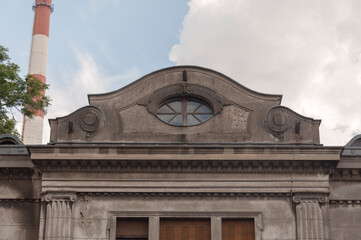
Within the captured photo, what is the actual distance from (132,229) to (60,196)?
2670 mm

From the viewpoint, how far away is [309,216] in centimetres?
1945

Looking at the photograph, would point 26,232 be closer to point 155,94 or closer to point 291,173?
point 155,94

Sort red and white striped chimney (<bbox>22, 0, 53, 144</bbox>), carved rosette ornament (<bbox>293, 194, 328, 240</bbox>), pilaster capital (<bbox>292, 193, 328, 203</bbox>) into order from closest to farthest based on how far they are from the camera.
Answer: carved rosette ornament (<bbox>293, 194, 328, 240</bbox>) → pilaster capital (<bbox>292, 193, 328, 203</bbox>) → red and white striped chimney (<bbox>22, 0, 53, 144</bbox>)

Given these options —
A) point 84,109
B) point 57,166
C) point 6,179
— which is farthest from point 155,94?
point 6,179

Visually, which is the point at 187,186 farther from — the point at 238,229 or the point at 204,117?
the point at 204,117

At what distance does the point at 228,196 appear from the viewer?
1994 centimetres

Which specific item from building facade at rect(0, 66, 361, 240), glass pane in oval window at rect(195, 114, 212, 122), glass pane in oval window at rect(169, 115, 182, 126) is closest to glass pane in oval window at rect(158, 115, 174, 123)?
glass pane in oval window at rect(169, 115, 182, 126)

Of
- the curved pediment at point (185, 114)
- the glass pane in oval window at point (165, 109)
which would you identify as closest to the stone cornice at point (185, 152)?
the curved pediment at point (185, 114)

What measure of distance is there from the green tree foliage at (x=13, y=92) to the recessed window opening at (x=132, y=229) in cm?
1120

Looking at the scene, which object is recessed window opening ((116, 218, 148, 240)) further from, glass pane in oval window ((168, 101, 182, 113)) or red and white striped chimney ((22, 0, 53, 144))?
red and white striped chimney ((22, 0, 53, 144))

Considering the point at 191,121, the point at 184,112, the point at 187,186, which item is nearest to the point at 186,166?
the point at 187,186

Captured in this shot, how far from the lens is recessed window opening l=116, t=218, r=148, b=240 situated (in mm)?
19844

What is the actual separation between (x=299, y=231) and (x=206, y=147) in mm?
4113

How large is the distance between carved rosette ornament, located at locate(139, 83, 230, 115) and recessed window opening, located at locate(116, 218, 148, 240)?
3930mm
